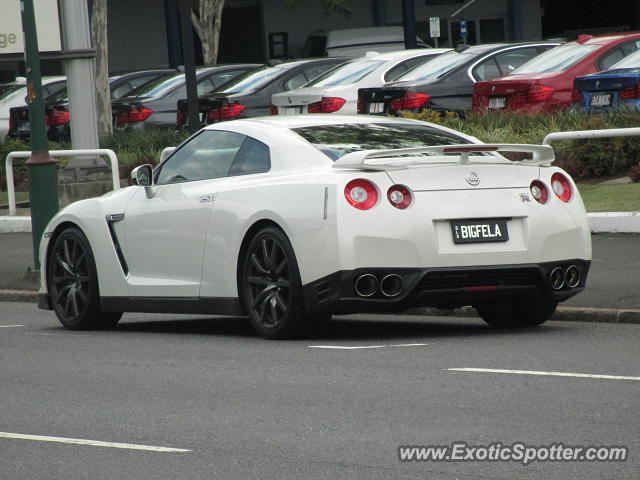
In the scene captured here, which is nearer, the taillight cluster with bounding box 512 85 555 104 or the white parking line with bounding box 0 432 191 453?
the white parking line with bounding box 0 432 191 453

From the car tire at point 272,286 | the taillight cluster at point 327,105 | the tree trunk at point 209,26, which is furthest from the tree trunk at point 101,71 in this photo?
the car tire at point 272,286

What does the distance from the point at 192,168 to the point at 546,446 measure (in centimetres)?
516

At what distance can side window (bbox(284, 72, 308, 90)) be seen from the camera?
26558 mm

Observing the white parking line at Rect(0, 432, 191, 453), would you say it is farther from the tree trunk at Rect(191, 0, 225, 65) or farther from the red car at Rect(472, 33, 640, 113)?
the tree trunk at Rect(191, 0, 225, 65)

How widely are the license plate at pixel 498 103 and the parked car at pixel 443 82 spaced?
132cm

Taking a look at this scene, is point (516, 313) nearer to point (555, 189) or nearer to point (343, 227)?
point (555, 189)

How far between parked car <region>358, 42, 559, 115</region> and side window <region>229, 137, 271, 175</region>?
1113 cm

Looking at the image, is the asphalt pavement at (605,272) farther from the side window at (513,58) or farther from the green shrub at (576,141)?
the side window at (513,58)

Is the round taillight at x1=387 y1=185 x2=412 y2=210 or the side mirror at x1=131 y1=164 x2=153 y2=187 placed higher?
the side mirror at x1=131 y1=164 x2=153 y2=187

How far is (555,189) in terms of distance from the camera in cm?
985

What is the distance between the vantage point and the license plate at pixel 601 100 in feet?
61.7

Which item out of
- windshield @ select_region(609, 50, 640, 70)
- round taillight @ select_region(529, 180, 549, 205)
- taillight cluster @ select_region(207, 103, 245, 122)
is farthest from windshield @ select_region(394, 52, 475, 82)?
round taillight @ select_region(529, 180, 549, 205)

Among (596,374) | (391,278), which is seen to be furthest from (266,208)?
(596,374)

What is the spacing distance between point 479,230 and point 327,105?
544 inches
